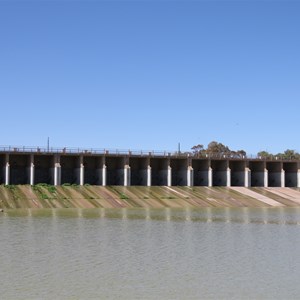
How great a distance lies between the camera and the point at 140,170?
108188 millimetres

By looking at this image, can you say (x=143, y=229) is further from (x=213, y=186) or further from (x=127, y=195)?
(x=213, y=186)

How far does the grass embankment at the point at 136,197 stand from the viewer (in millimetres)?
84438

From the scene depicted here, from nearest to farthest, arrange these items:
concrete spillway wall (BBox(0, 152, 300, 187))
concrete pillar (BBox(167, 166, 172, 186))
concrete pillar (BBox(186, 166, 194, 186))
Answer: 1. concrete spillway wall (BBox(0, 152, 300, 187))
2. concrete pillar (BBox(167, 166, 172, 186))
3. concrete pillar (BBox(186, 166, 194, 186))

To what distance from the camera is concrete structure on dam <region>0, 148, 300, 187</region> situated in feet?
320

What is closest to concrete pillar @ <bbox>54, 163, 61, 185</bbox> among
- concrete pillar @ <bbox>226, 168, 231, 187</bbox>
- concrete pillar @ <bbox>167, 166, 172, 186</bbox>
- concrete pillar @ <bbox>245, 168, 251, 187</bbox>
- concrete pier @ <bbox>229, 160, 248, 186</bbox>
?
concrete pillar @ <bbox>167, 166, 172, 186</bbox>

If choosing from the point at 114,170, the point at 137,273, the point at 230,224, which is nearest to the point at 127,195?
the point at 114,170

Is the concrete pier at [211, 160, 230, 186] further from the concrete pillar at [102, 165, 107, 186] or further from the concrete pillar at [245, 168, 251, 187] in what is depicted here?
the concrete pillar at [102, 165, 107, 186]

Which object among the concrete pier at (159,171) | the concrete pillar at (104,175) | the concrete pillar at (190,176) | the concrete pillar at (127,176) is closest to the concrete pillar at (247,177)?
the concrete pillar at (190,176)

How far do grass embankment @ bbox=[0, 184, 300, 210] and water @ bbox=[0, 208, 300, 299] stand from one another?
2913 cm

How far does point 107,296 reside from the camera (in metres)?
24.7

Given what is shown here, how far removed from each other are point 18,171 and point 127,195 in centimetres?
2053

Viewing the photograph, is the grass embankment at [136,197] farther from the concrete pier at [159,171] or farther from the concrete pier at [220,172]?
the concrete pier at [159,171]

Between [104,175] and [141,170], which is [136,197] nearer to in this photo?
[104,175]

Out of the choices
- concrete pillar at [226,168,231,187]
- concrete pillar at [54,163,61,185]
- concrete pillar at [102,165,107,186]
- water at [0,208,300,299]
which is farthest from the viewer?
concrete pillar at [226,168,231,187]
